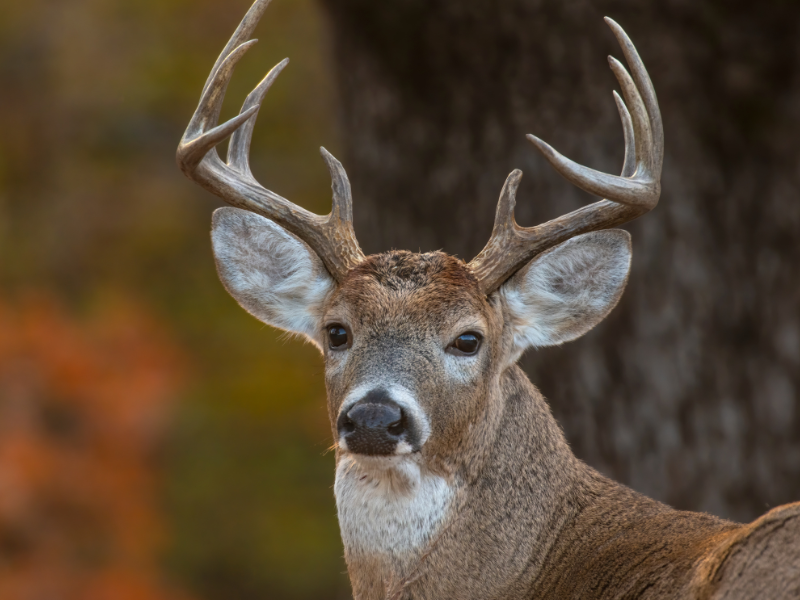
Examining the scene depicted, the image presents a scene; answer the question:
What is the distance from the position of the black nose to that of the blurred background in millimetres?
1908

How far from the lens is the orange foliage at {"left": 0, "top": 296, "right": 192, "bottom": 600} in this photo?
43.5 ft

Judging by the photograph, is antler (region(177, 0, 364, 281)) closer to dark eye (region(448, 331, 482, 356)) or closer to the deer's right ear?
the deer's right ear

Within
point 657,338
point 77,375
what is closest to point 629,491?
point 657,338

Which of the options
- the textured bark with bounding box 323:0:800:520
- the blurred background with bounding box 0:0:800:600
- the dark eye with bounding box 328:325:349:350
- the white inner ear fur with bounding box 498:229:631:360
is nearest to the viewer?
the dark eye with bounding box 328:325:349:350

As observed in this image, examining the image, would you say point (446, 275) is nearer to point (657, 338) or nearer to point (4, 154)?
point (657, 338)

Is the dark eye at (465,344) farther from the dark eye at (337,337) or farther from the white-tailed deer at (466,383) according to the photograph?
the dark eye at (337,337)

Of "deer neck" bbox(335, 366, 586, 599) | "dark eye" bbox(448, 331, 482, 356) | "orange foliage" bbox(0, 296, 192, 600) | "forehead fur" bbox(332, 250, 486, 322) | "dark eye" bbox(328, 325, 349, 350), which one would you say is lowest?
"orange foliage" bbox(0, 296, 192, 600)

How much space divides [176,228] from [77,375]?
4922 mm

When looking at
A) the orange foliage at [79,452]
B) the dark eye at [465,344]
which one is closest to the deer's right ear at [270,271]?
the dark eye at [465,344]

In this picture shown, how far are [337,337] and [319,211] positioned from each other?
12.5 m

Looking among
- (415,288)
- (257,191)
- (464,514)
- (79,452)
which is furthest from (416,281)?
(79,452)

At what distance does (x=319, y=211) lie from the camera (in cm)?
1722

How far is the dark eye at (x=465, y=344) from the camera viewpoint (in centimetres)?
469

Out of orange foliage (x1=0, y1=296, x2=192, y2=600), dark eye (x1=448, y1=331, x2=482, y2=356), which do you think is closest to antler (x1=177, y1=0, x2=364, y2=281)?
dark eye (x1=448, y1=331, x2=482, y2=356)
